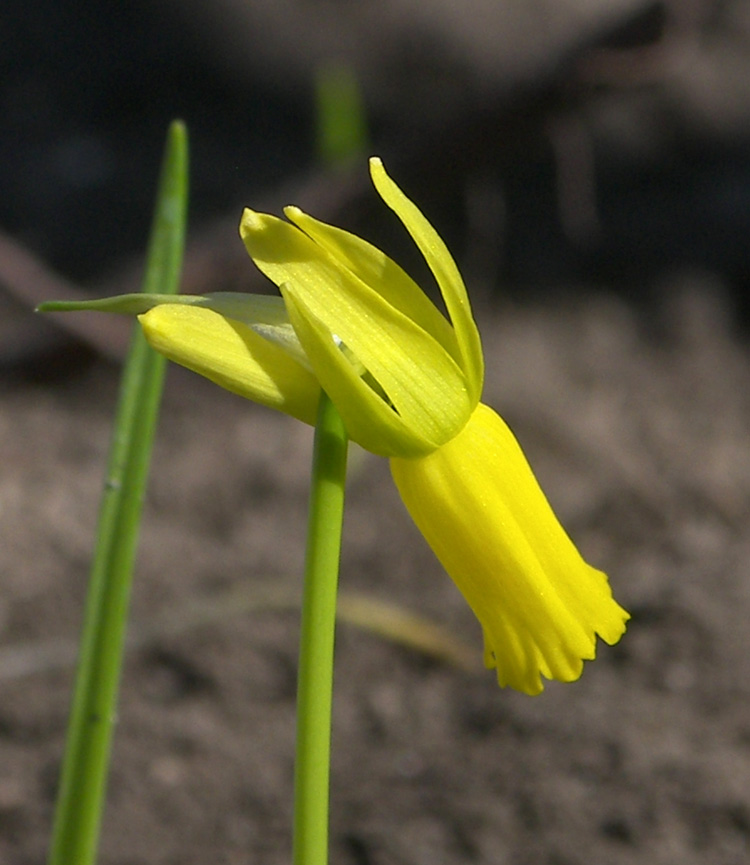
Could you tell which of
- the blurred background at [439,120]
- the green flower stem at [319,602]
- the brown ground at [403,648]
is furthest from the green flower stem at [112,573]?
the blurred background at [439,120]

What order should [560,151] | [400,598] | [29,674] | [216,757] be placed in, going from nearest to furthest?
[216,757]
[29,674]
[400,598]
[560,151]

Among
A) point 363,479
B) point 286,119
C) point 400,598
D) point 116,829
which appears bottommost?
point 116,829

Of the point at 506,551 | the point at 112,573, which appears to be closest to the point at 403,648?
the point at 112,573

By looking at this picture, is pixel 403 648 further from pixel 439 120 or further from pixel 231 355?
pixel 439 120

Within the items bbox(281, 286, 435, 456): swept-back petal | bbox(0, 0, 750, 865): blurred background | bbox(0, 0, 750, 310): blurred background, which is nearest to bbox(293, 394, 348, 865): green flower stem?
bbox(281, 286, 435, 456): swept-back petal

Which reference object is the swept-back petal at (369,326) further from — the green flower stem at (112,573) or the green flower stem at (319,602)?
the green flower stem at (112,573)

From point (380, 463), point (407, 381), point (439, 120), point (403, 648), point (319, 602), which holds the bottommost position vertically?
point (319, 602)

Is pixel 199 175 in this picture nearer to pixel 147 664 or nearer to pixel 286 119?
pixel 286 119

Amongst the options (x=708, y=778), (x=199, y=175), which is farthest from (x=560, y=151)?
(x=708, y=778)
